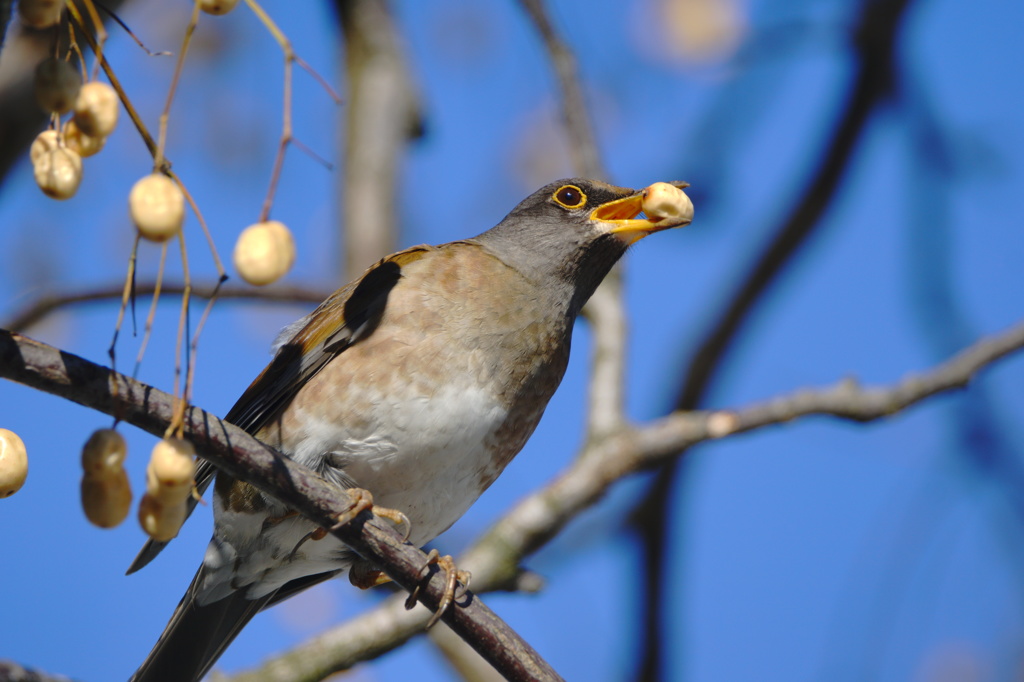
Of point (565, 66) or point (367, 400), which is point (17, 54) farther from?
point (565, 66)

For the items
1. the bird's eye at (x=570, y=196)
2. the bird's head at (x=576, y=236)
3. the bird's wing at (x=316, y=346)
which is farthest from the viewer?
the bird's eye at (x=570, y=196)

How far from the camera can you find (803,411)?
15.0ft

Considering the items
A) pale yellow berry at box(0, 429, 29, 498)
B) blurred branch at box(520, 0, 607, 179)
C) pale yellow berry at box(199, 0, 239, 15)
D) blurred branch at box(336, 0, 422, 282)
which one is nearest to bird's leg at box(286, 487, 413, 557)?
pale yellow berry at box(0, 429, 29, 498)

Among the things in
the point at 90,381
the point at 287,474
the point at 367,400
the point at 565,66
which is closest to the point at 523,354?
the point at 367,400

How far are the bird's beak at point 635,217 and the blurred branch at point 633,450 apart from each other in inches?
39.9

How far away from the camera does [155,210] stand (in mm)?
1847

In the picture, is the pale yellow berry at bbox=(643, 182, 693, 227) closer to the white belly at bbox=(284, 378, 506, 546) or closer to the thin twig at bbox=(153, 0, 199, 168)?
the white belly at bbox=(284, 378, 506, 546)

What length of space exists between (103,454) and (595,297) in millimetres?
3751

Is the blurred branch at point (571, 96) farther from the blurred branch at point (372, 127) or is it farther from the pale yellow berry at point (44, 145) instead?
the pale yellow berry at point (44, 145)

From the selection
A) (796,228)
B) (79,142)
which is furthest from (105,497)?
(796,228)

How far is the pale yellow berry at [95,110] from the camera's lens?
195 centimetres

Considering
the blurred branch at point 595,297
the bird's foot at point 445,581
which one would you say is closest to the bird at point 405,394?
the bird's foot at point 445,581

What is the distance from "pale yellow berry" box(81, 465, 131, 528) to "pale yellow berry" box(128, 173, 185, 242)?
0.45 m

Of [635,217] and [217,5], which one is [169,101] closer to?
[217,5]
